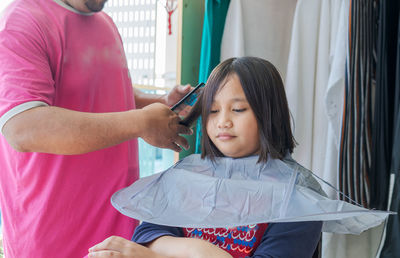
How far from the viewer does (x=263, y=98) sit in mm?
934

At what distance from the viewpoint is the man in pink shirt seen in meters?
0.80

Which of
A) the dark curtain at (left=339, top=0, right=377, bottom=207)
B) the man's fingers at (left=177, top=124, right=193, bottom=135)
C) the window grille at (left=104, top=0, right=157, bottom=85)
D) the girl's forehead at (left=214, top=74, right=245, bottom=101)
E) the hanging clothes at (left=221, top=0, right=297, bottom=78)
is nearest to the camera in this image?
the girl's forehead at (left=214, top=74, right=245, bottom=101)

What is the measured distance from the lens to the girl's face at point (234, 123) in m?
0.93

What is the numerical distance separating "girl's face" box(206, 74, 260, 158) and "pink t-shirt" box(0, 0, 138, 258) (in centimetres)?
34

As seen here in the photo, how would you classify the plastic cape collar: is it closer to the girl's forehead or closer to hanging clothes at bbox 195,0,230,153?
the girl's forehead

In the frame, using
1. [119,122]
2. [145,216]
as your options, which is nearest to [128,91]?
[119,122]

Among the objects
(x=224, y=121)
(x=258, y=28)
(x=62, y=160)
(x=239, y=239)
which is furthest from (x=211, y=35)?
(x=239, y=239)

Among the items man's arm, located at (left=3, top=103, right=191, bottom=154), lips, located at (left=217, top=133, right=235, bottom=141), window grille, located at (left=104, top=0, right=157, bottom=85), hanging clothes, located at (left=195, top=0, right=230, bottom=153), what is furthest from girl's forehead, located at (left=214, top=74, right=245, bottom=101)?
window grille, located at (left=104, top=0, right=157, bottom=85)

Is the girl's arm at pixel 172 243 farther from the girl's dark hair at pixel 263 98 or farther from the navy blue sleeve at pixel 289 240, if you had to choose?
the girl's dark hair at pixel 263 98

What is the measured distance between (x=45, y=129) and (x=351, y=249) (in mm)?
1168

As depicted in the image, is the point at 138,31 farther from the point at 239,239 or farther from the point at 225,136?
the point at 239,239

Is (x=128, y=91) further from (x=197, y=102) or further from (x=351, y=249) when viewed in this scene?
(x=351, y=249)

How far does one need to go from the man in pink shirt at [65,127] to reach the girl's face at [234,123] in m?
0.15

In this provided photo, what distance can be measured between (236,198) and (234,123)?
0.66ft
